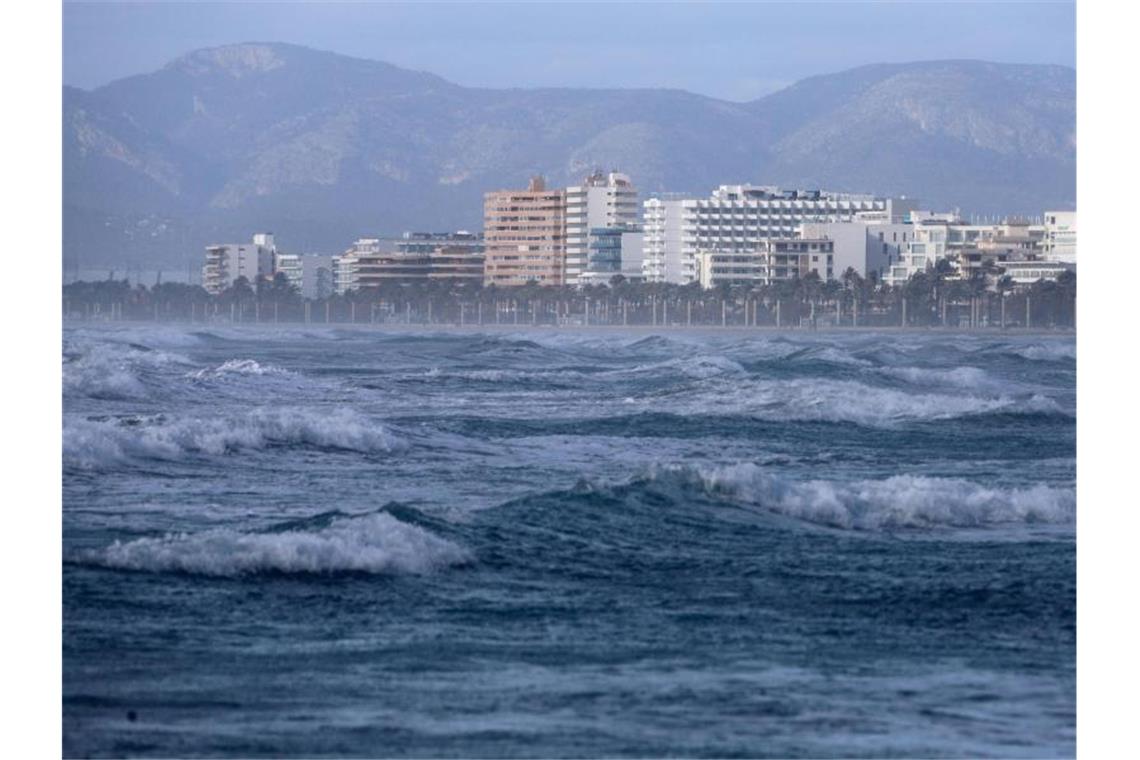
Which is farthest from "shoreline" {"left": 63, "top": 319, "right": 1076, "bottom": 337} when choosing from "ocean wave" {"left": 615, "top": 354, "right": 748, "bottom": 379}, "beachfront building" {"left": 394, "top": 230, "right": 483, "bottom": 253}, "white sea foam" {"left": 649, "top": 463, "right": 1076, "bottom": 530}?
"white sea foam" {"left": 649, "top": 463, "right": 1076, "bottom": 530}

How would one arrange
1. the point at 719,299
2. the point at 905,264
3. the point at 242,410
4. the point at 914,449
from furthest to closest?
1. the point at 905,264
2. the point at 719,299
3. the point at 242,410
4. the point at 914,449

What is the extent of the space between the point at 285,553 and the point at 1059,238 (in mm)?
20769

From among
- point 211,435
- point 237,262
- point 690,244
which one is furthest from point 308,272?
point 690,244

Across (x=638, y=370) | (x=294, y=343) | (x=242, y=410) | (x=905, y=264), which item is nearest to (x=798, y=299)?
(x=905, y=264)

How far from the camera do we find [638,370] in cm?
1859

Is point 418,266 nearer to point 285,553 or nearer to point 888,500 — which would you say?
point 888,500

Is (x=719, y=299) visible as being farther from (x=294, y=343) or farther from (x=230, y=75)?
(x=230, y=75)

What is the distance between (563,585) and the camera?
6496mm

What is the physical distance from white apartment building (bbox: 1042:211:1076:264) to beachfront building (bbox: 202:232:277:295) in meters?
8.57

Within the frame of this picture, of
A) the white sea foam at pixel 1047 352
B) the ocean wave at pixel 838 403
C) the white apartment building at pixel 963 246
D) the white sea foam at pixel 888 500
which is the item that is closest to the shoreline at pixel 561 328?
the white sea foam at pixel 1047 352

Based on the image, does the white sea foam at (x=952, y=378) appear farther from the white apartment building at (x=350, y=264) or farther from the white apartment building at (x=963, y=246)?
the white apartment building at (x=963, y=246)

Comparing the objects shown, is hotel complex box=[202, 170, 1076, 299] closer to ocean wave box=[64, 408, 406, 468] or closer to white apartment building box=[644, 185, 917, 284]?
white apartment building box=[644, 185, 917, 284]

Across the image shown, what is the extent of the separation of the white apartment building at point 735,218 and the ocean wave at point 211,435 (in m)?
23.3
